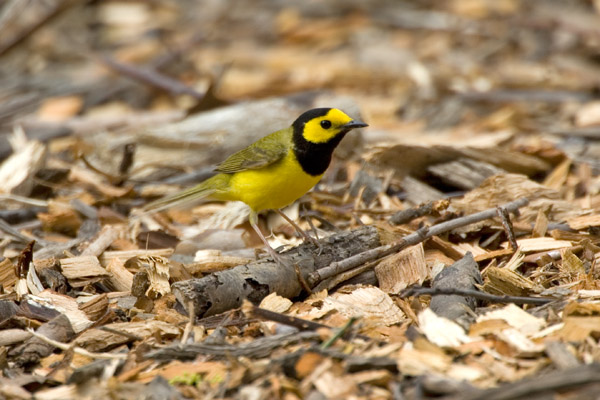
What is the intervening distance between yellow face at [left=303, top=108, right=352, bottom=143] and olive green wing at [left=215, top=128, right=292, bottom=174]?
181mm

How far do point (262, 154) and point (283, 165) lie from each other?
0.73ft

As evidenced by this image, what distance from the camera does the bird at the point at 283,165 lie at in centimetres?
530

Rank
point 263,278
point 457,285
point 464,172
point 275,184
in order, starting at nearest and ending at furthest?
point 457,285 < point 263,278 < point 275,184 < point 464,172

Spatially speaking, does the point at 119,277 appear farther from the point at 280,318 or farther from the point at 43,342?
the point at 280,318

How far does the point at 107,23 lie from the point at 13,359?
351 inches

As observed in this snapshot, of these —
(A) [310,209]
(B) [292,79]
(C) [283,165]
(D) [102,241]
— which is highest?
(C) [283,165]

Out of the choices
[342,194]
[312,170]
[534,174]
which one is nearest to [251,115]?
[342,194]

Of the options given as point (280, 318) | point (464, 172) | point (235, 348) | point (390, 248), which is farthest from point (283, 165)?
point (235, 348)

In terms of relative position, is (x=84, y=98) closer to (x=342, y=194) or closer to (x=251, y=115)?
(x=251, y=115)

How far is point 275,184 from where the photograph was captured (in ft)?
17.4

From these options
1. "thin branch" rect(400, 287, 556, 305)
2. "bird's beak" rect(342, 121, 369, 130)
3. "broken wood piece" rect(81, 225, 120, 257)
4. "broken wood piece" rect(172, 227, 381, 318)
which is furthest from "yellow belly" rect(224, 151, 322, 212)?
"thin branch" rect(400, 287, 556, 305)

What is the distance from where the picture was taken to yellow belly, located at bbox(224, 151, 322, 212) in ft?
17.3

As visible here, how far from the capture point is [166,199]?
19.2ft

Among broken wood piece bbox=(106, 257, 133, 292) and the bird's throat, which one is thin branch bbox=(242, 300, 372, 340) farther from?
the bird's throat
